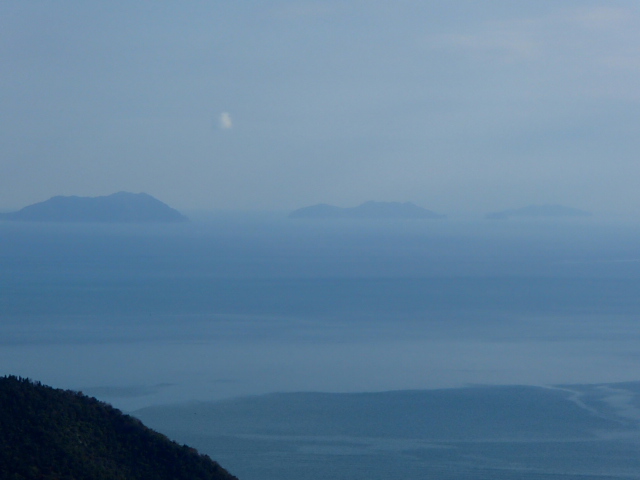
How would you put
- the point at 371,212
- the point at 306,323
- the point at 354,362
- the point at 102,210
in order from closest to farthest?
the point at 354,362, the point at 306,323, the point at 102,210, the point at 371,212

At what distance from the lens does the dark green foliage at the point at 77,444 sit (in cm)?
588

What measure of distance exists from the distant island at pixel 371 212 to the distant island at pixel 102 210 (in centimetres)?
4068

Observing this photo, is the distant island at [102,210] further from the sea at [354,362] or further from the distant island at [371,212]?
the sea at [354,362]

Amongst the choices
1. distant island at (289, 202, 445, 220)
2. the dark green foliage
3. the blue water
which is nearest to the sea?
the blue water

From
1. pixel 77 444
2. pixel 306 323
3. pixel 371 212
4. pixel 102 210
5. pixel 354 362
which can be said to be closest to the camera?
pixel 77 444

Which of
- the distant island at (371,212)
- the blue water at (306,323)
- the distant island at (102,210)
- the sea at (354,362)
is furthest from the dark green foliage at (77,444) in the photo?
the distant island at (371,212)

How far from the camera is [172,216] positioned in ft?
341

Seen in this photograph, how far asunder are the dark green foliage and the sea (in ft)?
11.2

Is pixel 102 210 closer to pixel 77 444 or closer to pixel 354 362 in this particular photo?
pixel 354 362

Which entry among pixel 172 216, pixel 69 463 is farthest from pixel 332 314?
pixel 172 216

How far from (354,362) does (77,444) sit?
11347mm

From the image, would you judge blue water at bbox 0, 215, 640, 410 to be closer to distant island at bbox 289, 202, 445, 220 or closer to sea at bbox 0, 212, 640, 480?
sea at bbox 0, 212, 640, 480

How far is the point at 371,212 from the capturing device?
136750 millimetres

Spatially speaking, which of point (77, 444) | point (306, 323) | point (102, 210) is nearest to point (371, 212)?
point (102, 210)
